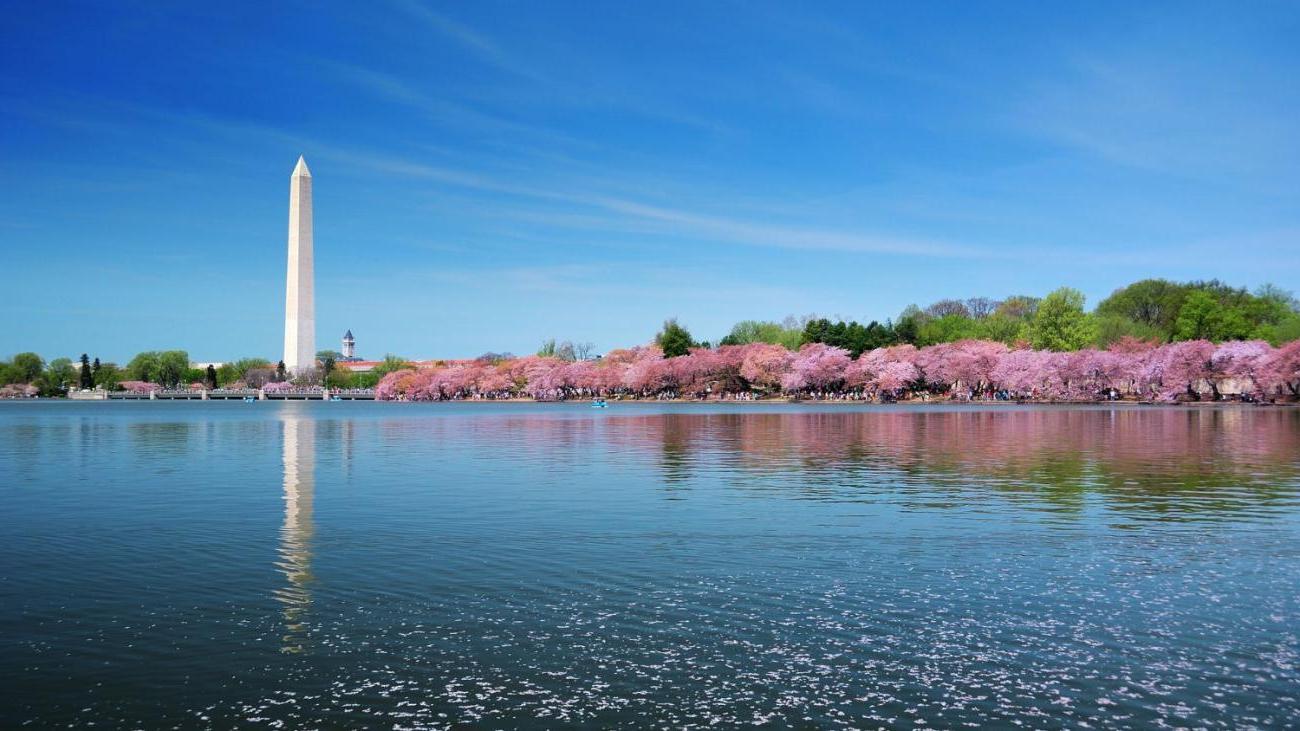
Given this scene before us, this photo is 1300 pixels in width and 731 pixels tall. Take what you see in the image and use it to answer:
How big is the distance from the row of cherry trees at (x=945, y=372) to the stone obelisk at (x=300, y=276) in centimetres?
4277

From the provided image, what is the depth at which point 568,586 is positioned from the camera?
500 inches

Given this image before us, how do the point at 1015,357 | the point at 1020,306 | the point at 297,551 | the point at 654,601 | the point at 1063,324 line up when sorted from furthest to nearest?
the point at 1020,306 < the point at 1063,324 < the point at 1015,357 < the point at 297,551 < the point at 654,601

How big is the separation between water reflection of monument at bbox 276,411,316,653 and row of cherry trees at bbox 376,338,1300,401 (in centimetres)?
9080

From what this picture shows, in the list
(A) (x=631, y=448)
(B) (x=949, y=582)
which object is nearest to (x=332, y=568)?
(B) (x=949, y=582)

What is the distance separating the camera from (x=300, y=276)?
12375cm

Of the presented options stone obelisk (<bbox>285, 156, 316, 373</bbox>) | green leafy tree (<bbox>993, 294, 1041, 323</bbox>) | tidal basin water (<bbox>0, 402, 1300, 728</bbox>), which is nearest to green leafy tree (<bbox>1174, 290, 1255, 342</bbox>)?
green leafy tree (<bbox>993, 294, 1041, 323</bbox>)

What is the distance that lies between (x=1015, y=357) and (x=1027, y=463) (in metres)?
83.8

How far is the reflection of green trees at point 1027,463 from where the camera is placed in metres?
21.7

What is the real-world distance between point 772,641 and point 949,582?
12.7 feet

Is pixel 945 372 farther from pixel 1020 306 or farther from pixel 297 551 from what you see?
pixel 297 551

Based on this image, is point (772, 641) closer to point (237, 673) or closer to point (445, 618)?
point (445, 618)

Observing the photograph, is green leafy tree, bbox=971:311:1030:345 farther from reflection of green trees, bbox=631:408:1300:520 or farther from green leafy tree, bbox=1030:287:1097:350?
reflection of green trees, bbox=631:408:1300:520

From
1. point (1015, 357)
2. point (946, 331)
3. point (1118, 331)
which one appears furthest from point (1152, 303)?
point (1015, 357)

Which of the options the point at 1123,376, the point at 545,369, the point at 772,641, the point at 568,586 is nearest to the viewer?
the point at 772,641
